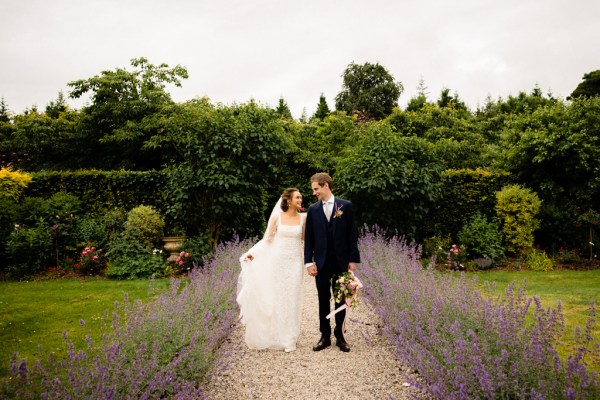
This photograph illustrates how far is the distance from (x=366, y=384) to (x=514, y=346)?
1463mm

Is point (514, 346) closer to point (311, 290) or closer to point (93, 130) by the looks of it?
point (311, 290)

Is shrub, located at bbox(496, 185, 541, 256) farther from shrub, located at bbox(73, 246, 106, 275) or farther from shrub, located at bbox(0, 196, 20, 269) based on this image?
shrub, located at bbox(0, 196, 20, 269)

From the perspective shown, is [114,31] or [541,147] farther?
[541,147]

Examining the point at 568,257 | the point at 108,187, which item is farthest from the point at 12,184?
the point at 568,257

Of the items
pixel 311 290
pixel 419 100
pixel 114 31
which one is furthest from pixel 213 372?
pixel 419 100

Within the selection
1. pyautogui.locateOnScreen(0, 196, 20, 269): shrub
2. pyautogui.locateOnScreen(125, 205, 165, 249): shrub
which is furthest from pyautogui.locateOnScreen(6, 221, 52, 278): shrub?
pyautogui.locateOnScreen(125, 205, 165, 249): shrub

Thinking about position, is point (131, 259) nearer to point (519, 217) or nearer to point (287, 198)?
point (287, 198)

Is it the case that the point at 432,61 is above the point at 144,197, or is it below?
above

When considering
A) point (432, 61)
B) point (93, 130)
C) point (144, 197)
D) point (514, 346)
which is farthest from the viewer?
point (93, 130)

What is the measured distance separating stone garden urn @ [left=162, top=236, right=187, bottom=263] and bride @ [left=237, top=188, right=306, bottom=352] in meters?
5.36

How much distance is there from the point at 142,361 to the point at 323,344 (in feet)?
7.81

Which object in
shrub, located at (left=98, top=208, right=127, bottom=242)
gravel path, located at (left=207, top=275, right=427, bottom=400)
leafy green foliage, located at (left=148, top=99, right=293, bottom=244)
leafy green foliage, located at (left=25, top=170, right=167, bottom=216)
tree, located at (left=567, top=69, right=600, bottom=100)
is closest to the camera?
gravel path, located at (left=207, top=275, right=427, bottom=400)

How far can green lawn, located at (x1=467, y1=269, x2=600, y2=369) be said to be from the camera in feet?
19.0

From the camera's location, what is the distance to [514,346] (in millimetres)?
3109
